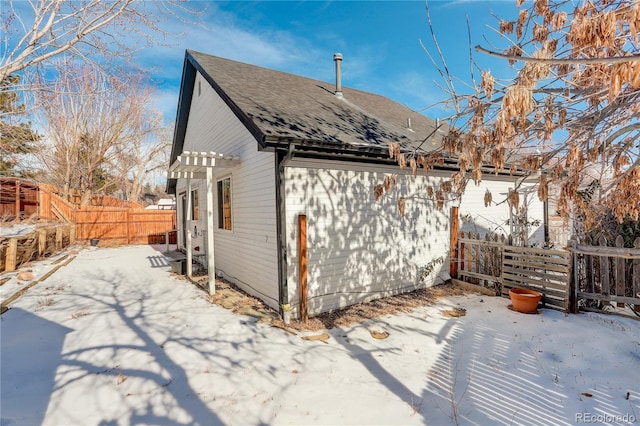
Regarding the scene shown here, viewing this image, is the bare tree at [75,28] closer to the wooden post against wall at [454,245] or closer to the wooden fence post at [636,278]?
the wooden post against wall at [454,245]

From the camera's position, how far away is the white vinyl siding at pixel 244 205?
18.9 feet

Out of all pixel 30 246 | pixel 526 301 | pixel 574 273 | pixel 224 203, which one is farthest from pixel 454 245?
pixel 30 246

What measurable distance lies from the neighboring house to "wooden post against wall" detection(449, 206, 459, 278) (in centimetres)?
15

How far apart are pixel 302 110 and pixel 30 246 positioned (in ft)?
33.4

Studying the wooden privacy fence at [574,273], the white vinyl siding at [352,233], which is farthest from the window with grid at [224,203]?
the wooden privacy fence at [574,273]

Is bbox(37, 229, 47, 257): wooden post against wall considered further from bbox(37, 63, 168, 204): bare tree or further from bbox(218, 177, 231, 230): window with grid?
bbox(218, 177, 231, 230): window with grid

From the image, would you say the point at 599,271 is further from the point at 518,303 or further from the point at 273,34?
the point at 273,34

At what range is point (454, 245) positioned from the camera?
25.8 ft

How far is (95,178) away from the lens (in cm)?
2323

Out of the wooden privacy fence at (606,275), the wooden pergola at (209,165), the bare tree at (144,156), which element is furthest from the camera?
the bare tree at (144,156)

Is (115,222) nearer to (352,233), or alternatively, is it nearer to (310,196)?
(310,196)

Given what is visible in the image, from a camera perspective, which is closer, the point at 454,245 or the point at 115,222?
the point at 454,245

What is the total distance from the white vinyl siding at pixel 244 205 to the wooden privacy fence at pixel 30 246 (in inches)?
215

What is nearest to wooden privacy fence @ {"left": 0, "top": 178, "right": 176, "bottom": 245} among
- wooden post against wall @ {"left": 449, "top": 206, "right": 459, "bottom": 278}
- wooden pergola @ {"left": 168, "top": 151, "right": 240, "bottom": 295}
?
wooden pergola @ {"left": 168, "top": 151, "right": 240, "bottom": 295}
